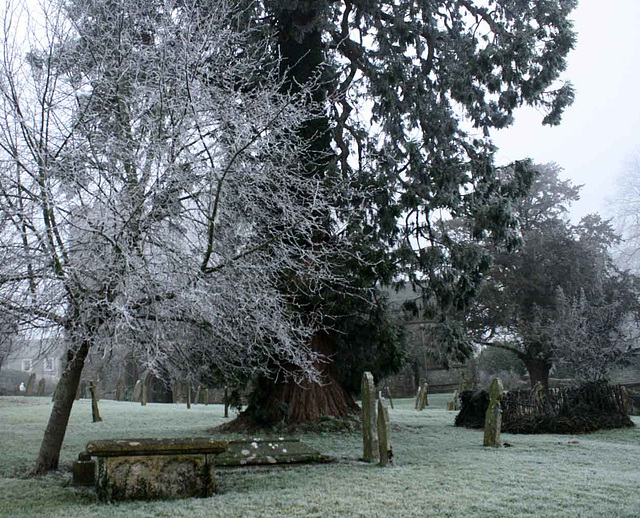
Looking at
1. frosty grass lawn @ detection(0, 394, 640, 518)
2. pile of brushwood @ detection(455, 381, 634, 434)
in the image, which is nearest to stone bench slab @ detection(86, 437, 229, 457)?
frosty grass lawn @ detection(0, 394, 640, 518)

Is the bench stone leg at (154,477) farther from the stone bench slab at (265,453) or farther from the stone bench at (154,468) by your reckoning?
the stone bench slab at (265,453)

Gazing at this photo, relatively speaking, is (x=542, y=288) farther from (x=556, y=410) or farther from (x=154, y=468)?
(x=154, y=468)

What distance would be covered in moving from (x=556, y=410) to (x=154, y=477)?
13099 millimetres

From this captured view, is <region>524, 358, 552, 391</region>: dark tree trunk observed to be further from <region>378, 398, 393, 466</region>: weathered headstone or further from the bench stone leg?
the bench stone leg

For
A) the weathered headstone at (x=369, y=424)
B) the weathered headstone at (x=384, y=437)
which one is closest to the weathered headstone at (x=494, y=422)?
the weathered headstone at (x=369, y=424)

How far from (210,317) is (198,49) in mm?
3496

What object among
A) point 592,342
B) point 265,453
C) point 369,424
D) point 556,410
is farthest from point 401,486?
point 592,342

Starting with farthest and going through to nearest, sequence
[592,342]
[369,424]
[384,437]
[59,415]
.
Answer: [592,342] → [369,424] → [384,437] → [59,415]

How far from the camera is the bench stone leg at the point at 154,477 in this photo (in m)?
6.15

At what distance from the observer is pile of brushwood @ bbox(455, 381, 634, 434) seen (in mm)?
15711

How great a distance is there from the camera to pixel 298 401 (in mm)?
13367

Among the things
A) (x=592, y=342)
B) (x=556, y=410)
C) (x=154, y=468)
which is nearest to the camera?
(x=154, y=468)

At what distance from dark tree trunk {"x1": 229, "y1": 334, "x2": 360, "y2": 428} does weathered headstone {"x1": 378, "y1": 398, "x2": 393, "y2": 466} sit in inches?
153

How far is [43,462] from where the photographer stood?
26.4 ft
